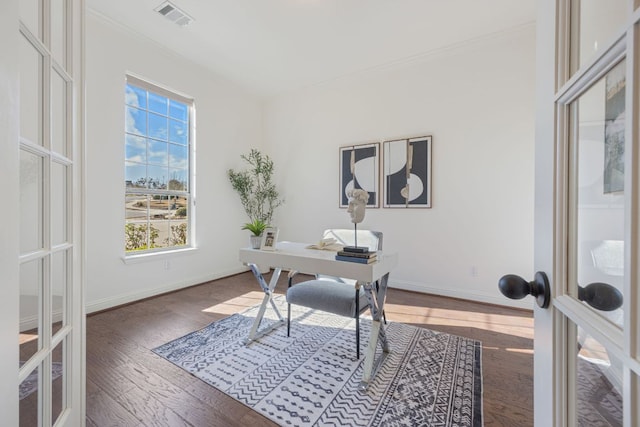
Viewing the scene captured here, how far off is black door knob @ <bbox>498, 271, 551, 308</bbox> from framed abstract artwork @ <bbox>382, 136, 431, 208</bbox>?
287cm

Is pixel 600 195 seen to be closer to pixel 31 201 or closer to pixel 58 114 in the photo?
pixel 31 201

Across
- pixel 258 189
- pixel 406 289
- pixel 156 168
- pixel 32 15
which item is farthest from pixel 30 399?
pixel 258 189

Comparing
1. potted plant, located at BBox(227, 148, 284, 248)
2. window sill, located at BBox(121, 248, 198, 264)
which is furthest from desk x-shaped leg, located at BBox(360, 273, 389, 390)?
potted plant, located at BBox(227, 148, 284, 248)

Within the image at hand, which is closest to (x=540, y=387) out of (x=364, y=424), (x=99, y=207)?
(x=364, y=424)

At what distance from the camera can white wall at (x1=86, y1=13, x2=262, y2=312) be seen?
273 centimetres

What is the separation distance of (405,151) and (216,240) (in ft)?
9.49

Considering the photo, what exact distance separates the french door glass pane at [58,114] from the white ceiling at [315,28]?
222cm

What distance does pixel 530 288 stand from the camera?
61 centimetres

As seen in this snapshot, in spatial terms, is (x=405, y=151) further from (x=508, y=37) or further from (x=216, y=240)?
(x=216, y=240)

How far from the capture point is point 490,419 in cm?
139

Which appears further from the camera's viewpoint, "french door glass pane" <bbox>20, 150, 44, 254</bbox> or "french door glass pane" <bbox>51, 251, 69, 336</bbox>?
"french door glass pane" <bbox>51, 251, 69, 336</bbox>

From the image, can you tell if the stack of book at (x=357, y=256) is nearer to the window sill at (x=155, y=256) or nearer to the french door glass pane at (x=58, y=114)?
the french door glass pane at (x=58, y=114)

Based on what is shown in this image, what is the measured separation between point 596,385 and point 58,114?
145 cm

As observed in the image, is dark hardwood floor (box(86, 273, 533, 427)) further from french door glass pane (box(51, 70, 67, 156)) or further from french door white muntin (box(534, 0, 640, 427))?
french door glass pane (box(51, 70, 67, 156))
